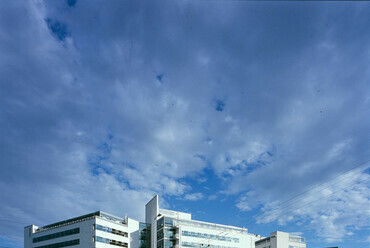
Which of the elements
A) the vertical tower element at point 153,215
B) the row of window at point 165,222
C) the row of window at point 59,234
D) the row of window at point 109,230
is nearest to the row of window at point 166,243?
the row of window at point 165,222

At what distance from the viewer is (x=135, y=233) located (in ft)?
384

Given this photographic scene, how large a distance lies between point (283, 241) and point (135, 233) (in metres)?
59.9

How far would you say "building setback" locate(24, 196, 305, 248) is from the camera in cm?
9736

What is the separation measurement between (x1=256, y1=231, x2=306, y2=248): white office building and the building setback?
46.5 ft

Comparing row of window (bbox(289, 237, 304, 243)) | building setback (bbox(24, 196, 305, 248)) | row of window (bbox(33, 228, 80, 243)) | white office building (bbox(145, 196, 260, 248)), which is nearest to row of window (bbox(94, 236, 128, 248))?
building setback (bbox(24, 196, 305, 248))

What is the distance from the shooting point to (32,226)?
10900cm

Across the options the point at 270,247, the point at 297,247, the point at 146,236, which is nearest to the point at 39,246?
the point at 146,236

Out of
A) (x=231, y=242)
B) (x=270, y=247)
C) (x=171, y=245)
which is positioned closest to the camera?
(x=171, y=245)

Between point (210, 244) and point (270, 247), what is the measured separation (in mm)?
34323

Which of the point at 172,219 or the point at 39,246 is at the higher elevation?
the point at 172,219

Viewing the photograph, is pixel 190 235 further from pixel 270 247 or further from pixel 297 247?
pixel 297 247

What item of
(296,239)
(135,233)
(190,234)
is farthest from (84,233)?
(296,239)

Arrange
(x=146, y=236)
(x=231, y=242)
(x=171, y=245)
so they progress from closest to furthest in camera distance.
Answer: (x=171, y=245) → (x=231, y=242) → (x=146, y=236)

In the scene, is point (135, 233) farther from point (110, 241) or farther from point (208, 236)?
point (208, 236)
